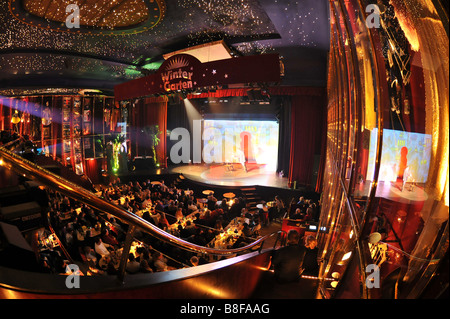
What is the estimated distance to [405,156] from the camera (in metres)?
1.59

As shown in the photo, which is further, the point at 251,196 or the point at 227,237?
the point at 251,196

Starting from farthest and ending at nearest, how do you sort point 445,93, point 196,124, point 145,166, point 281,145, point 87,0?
point 196,124
point 145,166
point 281,145
point 87,0
point 445,93

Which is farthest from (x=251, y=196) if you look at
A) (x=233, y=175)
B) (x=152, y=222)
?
(x=152, y=222)

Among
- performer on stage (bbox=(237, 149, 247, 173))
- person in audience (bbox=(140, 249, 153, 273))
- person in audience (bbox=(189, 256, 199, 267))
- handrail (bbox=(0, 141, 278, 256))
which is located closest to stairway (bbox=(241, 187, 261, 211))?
performer on stage (bbox=(237, 149, 247, 173))

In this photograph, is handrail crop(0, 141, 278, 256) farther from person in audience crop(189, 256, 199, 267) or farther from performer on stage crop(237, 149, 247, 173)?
performer on stage crop(237, 149, 247, 173)

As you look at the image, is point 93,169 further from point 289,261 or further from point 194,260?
point 289,261

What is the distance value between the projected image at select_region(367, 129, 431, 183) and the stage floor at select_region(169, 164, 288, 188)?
31.5 feet

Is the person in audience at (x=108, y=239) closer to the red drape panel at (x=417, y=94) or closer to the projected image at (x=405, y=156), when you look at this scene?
the projected image at (x=405, y=156)

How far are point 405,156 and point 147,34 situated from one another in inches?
300

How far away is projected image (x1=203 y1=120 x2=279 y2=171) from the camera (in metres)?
15.4
